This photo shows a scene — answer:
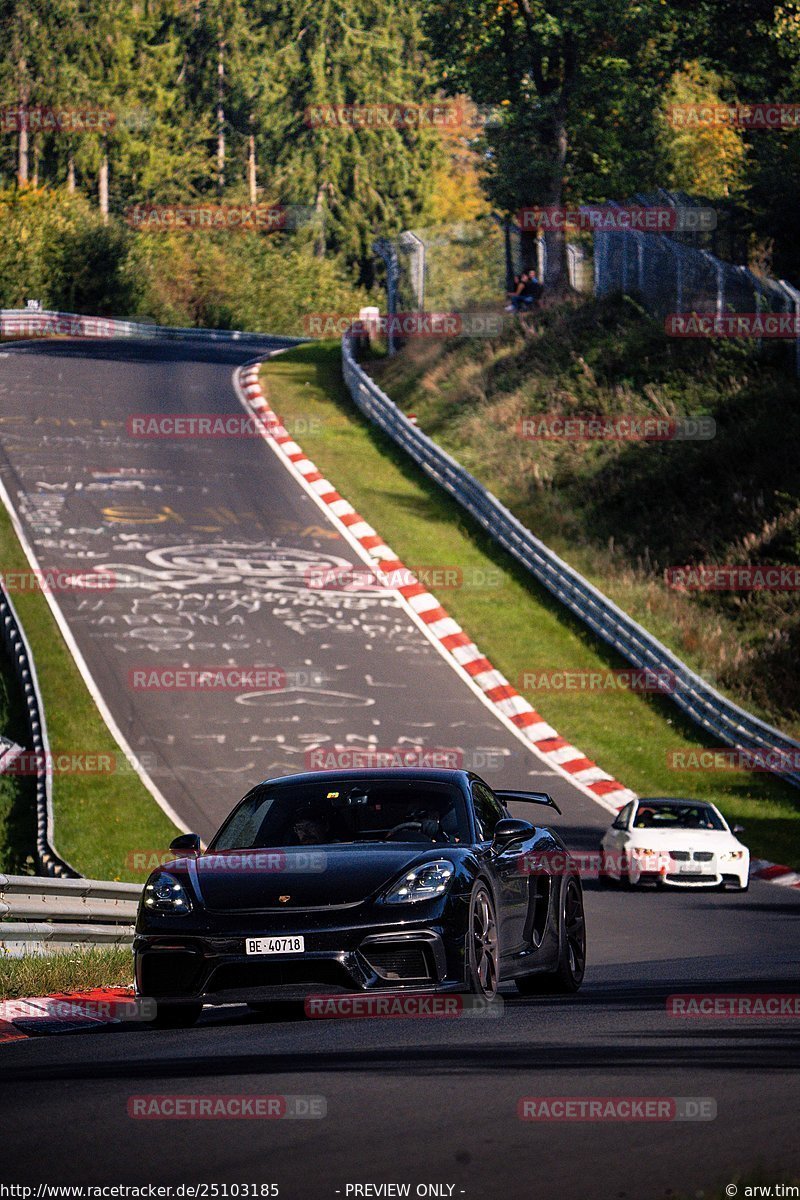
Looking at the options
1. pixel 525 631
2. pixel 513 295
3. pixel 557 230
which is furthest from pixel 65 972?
pixel 557 230

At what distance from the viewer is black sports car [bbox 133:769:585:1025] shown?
362 inches

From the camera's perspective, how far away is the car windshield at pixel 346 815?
408 inches

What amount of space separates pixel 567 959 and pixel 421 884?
2.01 metres

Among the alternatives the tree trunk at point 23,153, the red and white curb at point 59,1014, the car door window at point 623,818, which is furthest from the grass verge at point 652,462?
the tree trunk at point 23,153

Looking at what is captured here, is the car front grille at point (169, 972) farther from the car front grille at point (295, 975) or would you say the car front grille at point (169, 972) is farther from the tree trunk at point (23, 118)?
the tree trunk at point (23, 118)

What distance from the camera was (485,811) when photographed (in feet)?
35.8

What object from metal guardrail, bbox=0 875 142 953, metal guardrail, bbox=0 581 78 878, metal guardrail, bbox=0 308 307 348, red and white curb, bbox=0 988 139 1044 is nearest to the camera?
red and white curb, bbox=0 988 139 1044

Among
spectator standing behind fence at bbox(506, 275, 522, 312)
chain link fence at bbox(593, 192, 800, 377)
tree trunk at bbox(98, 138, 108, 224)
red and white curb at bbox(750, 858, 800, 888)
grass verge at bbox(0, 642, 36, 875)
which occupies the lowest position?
red and white curb at bbox(750, 858, 800, 888)

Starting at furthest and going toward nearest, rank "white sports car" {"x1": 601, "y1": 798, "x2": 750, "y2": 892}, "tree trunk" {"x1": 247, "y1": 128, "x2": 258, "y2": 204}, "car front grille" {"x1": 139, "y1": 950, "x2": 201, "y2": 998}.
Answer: "tree trunk" {"x1": 247, "y1": 128, "x2": 258, "y2": 204}
"white sports car" {"x1": 601, "y1": 798, "x2": 750, "y2": 892}
"car front grille" {"x1": 139, "y1": 950, "x2": 201, "y2": 998}

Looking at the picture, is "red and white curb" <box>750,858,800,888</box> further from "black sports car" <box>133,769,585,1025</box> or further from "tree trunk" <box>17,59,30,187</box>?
"tree trunk" <box>17,59,30,187</box>

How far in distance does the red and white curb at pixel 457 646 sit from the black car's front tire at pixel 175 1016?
14.9 m

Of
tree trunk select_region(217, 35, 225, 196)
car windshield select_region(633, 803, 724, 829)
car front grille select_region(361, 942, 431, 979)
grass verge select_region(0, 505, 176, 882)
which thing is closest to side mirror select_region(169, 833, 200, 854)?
car front grille select_region(361, 942, 431, 979)

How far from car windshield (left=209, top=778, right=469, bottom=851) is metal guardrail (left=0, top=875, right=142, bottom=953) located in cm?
175

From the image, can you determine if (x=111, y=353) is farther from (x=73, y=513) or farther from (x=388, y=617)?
(x=388, y=617)
